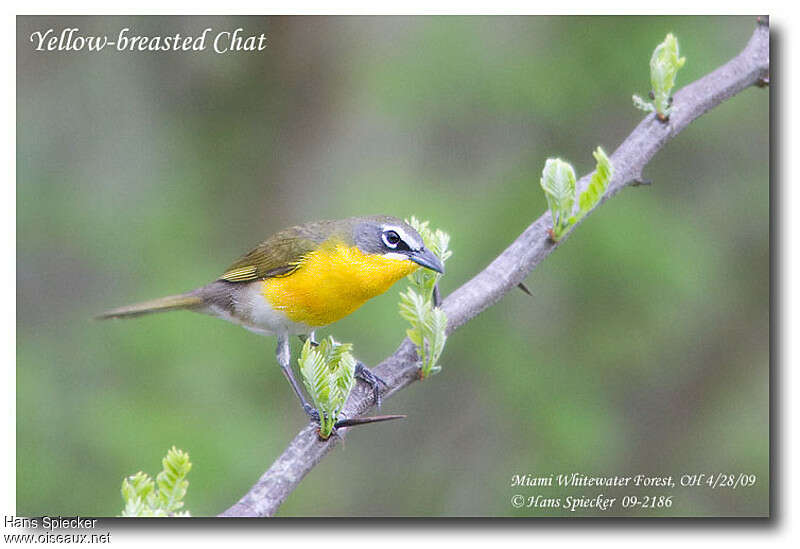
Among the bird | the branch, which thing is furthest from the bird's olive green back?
the branch

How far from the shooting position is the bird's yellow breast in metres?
3.27

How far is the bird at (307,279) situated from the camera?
324cm

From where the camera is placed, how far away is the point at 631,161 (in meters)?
2.71

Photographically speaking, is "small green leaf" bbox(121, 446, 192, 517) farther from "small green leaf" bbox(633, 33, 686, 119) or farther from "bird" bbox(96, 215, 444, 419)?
"small green leaf" bbox(633, 33, 686, 119)

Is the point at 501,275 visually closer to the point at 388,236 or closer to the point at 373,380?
the point at 373,380

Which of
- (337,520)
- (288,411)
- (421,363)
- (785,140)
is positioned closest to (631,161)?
(421,363)

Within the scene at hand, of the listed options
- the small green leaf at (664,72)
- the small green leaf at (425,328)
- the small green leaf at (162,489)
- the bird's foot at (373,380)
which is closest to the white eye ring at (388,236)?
the bird's foot at (373,380)

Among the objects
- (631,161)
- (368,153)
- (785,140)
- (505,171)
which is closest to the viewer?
(631,161)

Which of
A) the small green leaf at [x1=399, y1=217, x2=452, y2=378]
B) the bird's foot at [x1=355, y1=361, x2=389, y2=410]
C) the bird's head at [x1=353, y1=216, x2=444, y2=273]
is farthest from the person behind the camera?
the bird's head at [x1=353, y1=216, x2=444, y2=273]

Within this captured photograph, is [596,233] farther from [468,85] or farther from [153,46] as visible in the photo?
[153,46]

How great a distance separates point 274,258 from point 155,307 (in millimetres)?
521

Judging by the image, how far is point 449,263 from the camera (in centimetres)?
485

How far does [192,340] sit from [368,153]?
1639 millimetres

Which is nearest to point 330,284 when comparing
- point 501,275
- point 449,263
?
point 501,275
